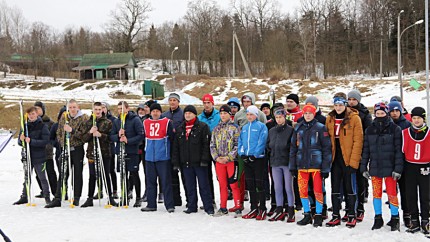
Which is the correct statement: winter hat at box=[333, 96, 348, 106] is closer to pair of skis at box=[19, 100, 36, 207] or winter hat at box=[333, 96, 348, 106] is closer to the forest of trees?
pair of skis at box=[19, 100, 36, 207]

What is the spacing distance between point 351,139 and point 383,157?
1.73 feet

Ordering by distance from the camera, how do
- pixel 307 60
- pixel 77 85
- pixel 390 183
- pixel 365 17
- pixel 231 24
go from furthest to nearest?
1. pixel 231 24
2. pixel 365 17
3. pixel 307 60
4. pixel 77 85
5. pixel 390 183

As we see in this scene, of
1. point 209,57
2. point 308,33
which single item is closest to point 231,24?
point 209,57

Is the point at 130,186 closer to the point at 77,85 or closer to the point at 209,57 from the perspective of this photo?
the point at 77,85

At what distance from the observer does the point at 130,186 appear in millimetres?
8648

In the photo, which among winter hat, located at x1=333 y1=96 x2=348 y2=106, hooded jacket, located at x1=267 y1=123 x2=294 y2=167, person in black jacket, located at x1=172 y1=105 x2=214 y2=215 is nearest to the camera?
winter hat, located at x1=333 y1=96 x2=348 y2=106

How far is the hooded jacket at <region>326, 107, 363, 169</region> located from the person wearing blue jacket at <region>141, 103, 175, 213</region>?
9.66ft

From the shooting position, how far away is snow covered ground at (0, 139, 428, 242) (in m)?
5.90

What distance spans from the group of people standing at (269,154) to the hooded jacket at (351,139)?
1cm

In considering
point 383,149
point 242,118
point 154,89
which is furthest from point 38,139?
point 154,89

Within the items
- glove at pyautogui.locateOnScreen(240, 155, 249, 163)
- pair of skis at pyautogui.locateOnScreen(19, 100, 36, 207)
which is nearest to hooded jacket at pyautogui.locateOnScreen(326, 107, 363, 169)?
glove at pyautogui.locateOnScreen(240, 155, 249, 163)

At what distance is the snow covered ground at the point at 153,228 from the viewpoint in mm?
5902

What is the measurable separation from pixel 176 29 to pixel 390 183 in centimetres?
7207

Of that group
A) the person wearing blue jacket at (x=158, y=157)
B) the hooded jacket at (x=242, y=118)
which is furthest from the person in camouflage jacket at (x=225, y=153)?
the person wearing blue jacket at (x=158, y=157)
